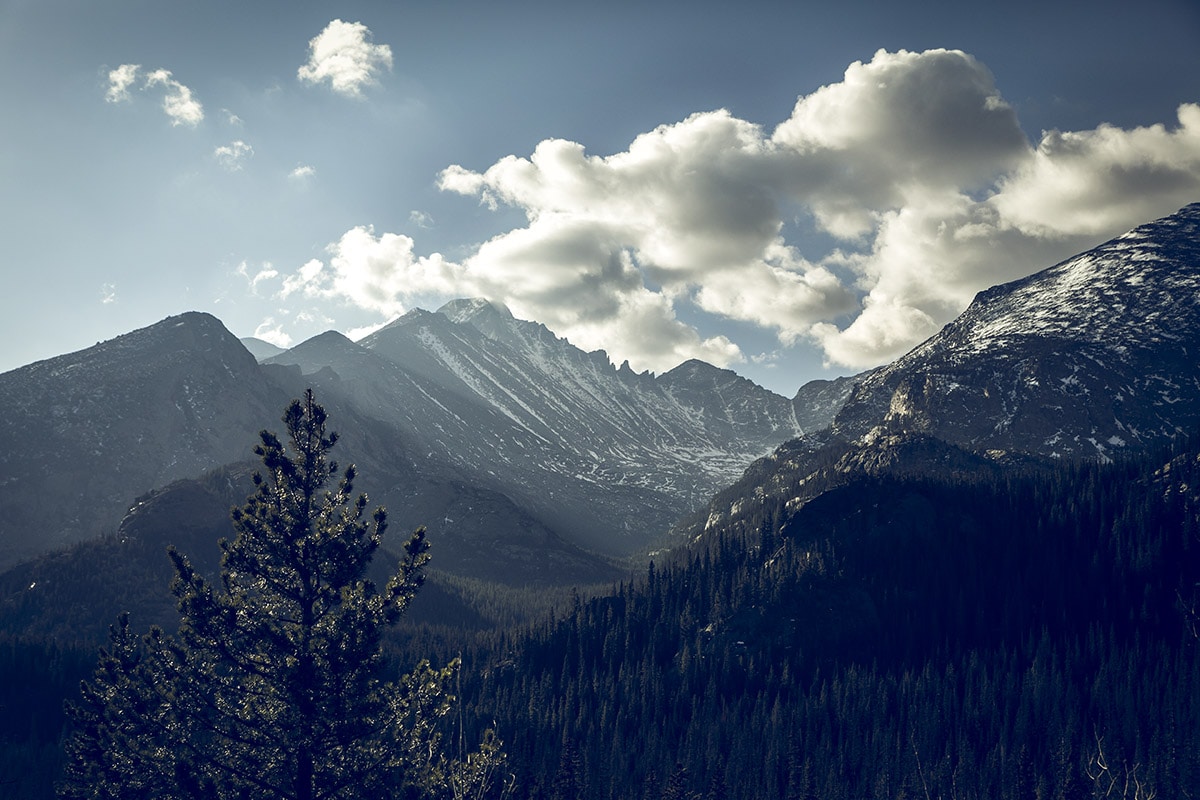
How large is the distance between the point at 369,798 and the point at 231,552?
10502mm

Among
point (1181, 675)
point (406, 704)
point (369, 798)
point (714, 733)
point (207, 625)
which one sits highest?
point (207, 625)

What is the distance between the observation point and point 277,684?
2855 cm

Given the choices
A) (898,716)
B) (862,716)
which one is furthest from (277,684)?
(898,716)

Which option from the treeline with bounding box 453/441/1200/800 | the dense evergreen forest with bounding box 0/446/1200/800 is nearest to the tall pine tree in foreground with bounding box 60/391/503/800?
the treeline with bounding box 453/441/1200/800

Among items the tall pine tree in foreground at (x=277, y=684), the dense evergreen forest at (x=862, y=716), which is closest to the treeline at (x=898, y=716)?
the dense evergreen forest at (x=862, y=716)

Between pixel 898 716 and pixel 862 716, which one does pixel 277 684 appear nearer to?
pixel 862 716

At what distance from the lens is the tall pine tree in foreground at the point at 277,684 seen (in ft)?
91.0

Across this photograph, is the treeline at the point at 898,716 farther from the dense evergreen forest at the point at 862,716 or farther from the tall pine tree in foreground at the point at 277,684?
the tall pine tree in foreground at the point at 277,684

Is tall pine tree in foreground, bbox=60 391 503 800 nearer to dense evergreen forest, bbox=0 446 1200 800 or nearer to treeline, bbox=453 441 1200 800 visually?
treeline, bbox=453 441 1200 800

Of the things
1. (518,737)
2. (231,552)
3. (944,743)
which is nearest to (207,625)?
(231,552)

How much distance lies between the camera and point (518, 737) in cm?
15875

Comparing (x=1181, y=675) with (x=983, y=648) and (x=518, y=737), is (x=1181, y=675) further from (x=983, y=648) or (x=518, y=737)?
(x=518, y=737)

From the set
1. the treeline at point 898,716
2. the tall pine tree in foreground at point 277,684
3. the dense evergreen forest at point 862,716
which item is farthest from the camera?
the dense evergreen forest at point 862,716

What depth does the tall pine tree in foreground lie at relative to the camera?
27.8 meters
